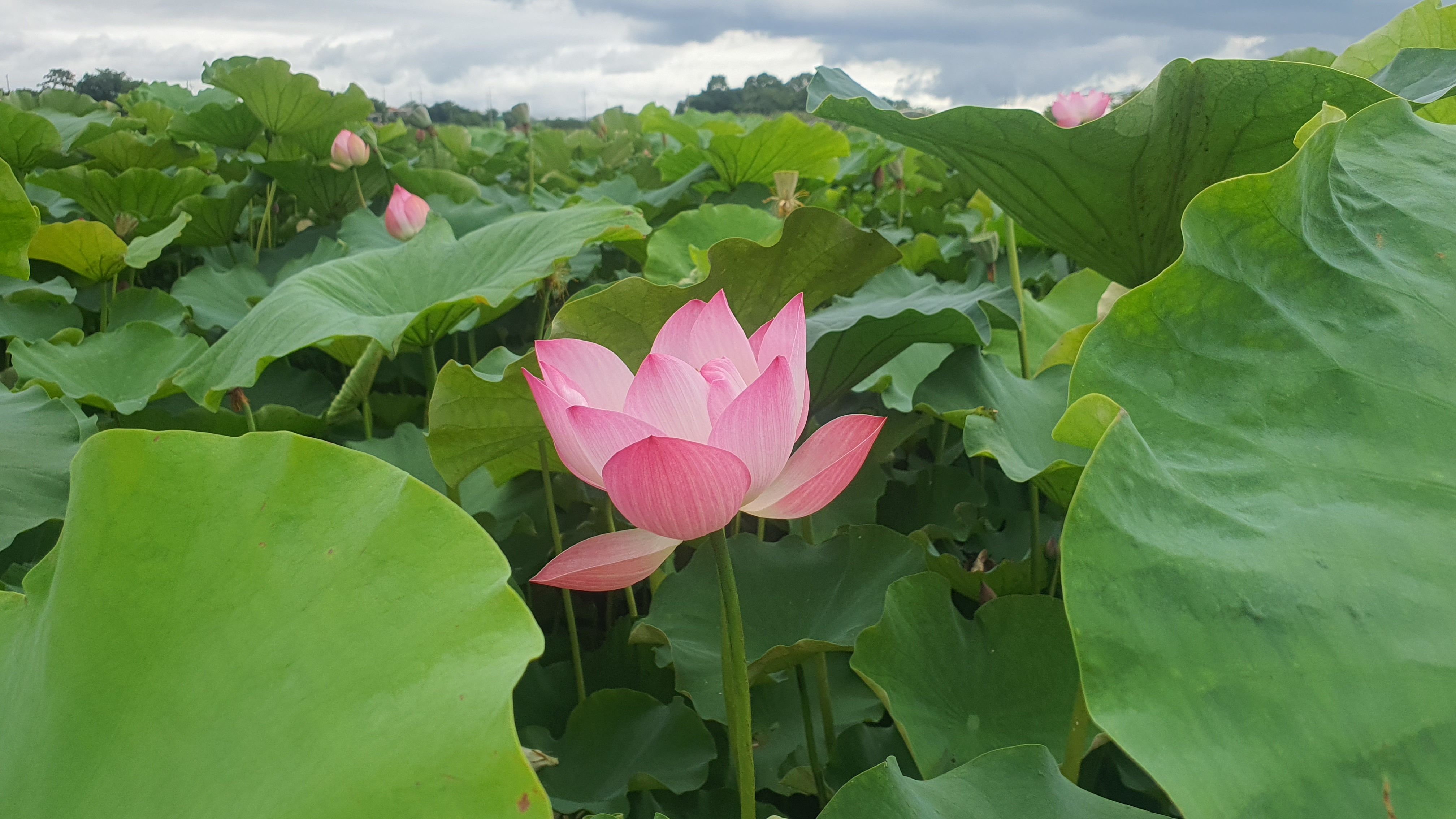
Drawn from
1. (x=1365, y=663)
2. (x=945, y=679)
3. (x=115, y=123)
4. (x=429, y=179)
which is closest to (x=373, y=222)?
(x=429, y=179)

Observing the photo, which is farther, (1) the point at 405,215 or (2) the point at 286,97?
(2) the point at 286,97

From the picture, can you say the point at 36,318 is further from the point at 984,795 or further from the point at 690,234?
the point at 984,795

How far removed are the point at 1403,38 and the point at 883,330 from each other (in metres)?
0.74

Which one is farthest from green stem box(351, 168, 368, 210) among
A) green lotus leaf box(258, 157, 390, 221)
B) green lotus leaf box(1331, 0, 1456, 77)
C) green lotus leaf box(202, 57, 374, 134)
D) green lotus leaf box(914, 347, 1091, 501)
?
green lotus leaf box(1331, 0, 1456, 77)

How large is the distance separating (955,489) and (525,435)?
1.64ft

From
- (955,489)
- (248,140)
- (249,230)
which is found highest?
(248,140)

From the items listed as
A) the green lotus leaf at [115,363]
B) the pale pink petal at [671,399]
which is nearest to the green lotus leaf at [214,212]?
the green lotus leaf at [115,363]

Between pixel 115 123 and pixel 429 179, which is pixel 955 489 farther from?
pixel 115 123

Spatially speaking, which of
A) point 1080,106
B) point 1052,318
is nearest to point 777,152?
point 1080,106

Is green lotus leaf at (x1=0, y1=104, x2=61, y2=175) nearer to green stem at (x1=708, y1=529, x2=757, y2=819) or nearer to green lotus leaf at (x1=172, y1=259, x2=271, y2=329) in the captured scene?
green lotus leaf at (x1=172, y1=259, x2=271, y2=329)

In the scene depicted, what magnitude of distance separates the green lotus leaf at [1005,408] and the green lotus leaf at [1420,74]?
327 mm

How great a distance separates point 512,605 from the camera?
35 centimetres

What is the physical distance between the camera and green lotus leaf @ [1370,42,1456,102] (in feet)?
2.10

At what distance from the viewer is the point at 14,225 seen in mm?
808
